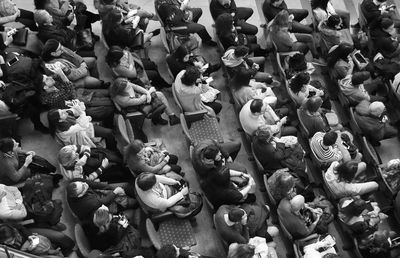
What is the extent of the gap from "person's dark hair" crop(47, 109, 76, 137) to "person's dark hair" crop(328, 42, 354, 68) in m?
4.59

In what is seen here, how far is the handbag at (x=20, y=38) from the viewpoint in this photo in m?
Answer: 10.5

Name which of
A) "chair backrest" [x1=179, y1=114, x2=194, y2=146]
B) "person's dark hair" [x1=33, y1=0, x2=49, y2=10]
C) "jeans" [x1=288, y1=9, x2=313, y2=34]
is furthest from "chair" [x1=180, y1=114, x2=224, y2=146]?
"jeans" [x1=288, y1=9, x2=313, y2=34]

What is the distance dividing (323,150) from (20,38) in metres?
4.76

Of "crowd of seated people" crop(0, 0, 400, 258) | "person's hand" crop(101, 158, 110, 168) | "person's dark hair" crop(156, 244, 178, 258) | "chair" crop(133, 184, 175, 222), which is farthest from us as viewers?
"person's hand" crop(101, 158, 110, 168)

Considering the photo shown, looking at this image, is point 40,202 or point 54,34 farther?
point 54,34

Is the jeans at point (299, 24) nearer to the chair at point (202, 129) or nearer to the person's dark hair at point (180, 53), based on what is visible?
the person's dark hair at point (180, 53)

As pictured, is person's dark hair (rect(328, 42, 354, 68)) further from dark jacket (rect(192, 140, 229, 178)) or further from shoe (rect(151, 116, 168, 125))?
dark jacket (rect(192, 140, 229, 178))

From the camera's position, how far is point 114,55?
1028 centimetres

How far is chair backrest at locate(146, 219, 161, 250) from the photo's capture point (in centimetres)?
872

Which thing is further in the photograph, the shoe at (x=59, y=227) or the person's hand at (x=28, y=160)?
the person's hand at (x=28, y=160)

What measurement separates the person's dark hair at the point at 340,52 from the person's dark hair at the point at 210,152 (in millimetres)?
3322

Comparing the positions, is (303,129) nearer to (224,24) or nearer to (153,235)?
(224,24)

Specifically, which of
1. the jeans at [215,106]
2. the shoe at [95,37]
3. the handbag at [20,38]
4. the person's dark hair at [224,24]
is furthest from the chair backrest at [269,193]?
the handbag at [20,38]

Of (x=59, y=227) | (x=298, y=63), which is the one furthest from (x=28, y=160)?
(x=298, y=63)
